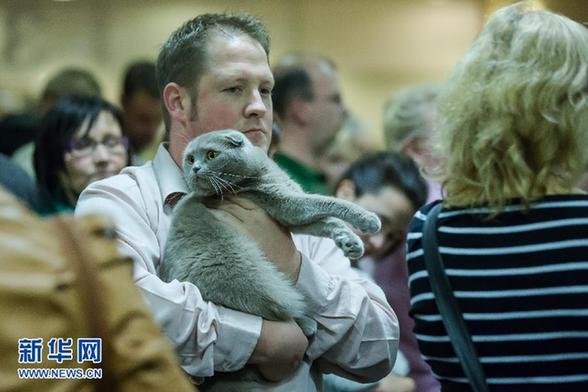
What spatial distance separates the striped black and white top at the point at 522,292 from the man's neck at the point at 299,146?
6.28 ft

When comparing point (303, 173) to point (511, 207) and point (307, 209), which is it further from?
point (511, 207)

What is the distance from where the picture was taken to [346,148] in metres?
4.14

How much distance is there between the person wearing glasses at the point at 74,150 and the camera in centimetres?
279

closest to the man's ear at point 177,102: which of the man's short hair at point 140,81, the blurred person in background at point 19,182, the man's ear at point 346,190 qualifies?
the blurred person in background at point 19,182

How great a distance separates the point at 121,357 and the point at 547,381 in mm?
890

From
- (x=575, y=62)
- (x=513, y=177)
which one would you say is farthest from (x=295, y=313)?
(x=575, y=62)

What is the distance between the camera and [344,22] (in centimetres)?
509

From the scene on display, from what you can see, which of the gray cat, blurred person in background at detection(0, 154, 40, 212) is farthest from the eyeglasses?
the gray cat

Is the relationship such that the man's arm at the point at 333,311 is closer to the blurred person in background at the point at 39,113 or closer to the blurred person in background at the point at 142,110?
the blurred person in background at the point at 39,113

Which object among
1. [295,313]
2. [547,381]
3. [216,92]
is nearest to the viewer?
[547,381]

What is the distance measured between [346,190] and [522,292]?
1.45 meters

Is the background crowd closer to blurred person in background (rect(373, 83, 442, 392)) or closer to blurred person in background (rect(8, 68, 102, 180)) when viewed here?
blurred person in background (rect(373, 83, 442, 392))

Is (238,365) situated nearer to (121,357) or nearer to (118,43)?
(121,357)

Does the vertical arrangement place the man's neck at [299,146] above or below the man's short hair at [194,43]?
below
